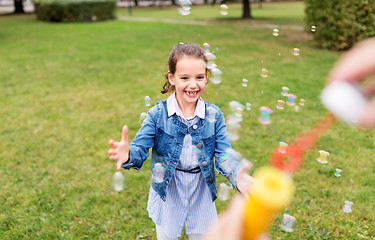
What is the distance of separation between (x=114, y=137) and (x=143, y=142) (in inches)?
114

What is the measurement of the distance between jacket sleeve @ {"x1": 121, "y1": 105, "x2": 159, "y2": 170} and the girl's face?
27 cm

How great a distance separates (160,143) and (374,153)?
3.50 m

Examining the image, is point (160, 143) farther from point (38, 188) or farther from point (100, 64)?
point (100, 64)

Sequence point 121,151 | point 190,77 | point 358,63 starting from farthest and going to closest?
point 190,77, point 121,151, point 358,63

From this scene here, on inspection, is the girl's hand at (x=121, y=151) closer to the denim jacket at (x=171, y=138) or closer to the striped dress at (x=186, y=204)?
the denim jacket at (x=171, y=138)

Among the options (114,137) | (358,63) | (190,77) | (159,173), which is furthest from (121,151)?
(114,137)

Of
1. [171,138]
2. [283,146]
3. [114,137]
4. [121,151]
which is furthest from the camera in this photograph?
[114,137]

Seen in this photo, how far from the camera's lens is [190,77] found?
201 centimetres

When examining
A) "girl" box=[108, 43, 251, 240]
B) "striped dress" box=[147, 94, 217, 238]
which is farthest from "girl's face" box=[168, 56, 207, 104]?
"striped dress" box=[147, 94, 217, 238]

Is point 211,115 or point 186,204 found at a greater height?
point 211,115

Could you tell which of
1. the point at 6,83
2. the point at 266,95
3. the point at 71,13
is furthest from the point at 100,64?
the point at 71,13

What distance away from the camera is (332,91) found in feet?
2.64

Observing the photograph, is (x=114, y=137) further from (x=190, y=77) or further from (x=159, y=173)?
(x=190, y=77)

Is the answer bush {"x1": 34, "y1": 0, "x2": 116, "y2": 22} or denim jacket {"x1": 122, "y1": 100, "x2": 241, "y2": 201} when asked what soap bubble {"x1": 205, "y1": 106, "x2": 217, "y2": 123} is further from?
bush {"x1": 34, "y1": 0, "x2": 116, "y2": 22}
